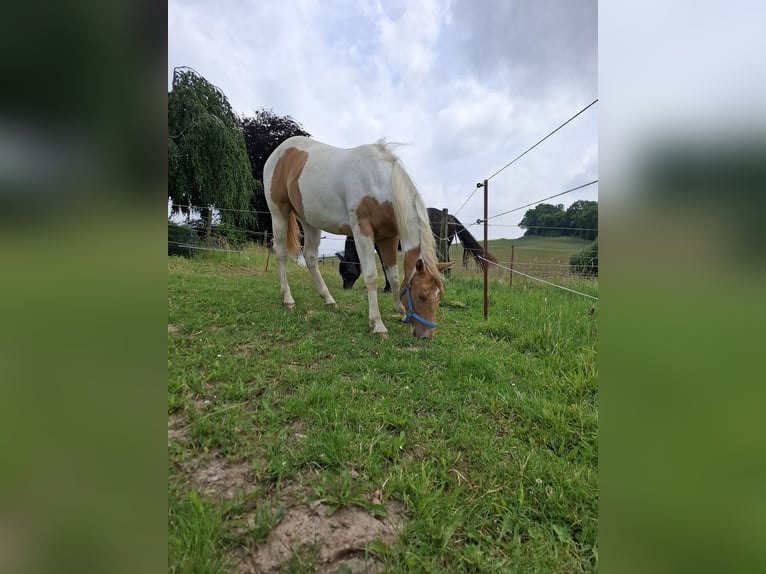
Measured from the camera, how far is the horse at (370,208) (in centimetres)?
310

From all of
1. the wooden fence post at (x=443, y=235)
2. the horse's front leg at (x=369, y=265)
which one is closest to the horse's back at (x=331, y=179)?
the horse's front leg at (x=369, y=265)

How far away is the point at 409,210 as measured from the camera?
321 centimetres

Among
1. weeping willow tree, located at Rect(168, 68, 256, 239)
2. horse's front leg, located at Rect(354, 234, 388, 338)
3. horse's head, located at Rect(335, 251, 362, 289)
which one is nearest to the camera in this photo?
horse's front leg, located at Rect(354, 234, 388, 338)

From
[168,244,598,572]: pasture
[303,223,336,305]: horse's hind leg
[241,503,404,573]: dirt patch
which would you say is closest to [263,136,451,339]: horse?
[303,223,336,305]: horse's hind leg

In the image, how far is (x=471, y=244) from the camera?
27.0ft

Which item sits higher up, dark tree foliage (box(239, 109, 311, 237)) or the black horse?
dark tree foliage (box(239, 109, 311, 237))

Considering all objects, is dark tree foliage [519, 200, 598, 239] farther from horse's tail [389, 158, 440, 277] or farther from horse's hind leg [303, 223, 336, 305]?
horse's hind leg [303, 223, 336, 305]

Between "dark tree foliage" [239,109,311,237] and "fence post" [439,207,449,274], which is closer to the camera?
"fence post" [439,207,449,274]

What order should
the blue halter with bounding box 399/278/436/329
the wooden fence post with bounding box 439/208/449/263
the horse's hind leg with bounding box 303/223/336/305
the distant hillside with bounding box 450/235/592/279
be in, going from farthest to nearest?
the wooden fence post with bounding box 439/208/449/263 < the distant hillside with bounding box 450/235/592/279 < the horse's hind leg with bounding box 303/223/336/305 < the blue halter with bounding box 399/278/436/329

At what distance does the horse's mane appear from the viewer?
3.13m

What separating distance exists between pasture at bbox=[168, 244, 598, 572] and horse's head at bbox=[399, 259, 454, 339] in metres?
0.23

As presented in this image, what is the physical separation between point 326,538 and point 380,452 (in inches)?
17.4
